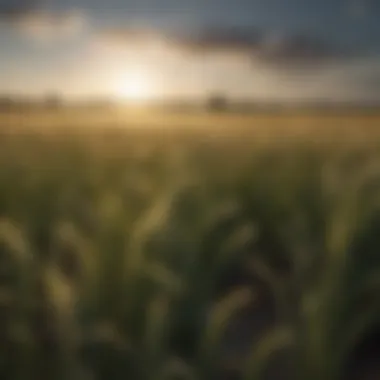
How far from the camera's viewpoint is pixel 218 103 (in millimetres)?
960

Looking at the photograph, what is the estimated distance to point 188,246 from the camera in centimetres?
91

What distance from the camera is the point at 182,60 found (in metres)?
0.96

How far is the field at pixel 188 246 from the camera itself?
87cm

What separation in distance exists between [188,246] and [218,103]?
0.20 metres

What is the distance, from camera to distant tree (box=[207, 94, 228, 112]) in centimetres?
96

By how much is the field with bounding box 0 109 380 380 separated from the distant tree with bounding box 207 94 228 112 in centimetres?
1

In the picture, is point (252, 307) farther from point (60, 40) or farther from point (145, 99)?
point (60, 40)

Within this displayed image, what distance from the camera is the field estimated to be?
868mm

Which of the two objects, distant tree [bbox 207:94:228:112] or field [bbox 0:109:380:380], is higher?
distant tree [bbox 207:94:228:112]

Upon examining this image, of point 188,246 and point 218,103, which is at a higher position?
point 218,103

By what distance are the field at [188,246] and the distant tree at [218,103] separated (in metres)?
0.01

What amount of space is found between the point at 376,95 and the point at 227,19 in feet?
0.74

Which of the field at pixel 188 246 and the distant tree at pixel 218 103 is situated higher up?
the distant tree at pixel 218 103

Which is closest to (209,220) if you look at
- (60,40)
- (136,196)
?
(136,196)
